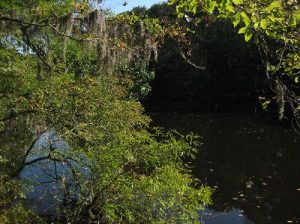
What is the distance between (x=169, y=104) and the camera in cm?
4250

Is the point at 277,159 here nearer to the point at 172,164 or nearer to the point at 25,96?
the point at 172,164

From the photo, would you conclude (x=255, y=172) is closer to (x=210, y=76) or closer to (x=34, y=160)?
(x=34, y=160)

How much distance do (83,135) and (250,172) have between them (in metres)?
9.95

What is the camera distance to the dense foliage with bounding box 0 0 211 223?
24.4 feet

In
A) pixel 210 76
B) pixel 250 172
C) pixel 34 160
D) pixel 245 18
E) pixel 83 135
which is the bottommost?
pixel 250 172

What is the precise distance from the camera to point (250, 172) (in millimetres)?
17062

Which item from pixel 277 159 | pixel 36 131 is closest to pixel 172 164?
pixel 36 131

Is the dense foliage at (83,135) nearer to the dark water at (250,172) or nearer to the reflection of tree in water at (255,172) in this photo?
the dark water at (250,172)

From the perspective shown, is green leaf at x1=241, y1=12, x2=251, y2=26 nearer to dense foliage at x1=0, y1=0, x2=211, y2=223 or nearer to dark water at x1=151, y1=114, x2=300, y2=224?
dense foliage at x1=0, y1=0, x2=211, y2=223

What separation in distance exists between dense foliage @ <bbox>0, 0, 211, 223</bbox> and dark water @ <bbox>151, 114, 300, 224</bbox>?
4.32 meters

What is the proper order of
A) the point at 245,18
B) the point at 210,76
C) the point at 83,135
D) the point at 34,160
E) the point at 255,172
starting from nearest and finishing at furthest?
the point at 245,18
the point at 83,135
the point at 34,160
the point at 255,172
the point at 210,76

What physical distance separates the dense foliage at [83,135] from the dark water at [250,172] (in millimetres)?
A: 4317

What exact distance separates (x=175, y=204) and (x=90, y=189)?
1.60 meters

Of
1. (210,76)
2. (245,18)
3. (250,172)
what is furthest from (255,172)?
(210,76)
